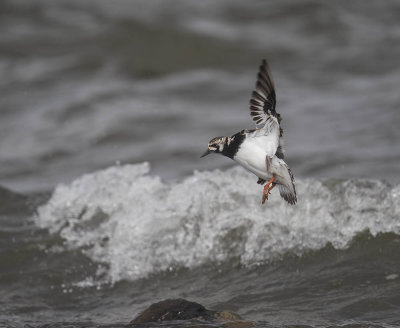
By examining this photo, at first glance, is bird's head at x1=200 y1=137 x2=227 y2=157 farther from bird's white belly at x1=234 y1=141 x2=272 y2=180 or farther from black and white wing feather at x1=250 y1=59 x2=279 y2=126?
black and white wing feather at x1=250 y1=59 x2=279 y2=126

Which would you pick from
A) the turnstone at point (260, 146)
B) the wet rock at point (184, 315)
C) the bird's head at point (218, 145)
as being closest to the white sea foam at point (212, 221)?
the wet rock at point (184, 315)

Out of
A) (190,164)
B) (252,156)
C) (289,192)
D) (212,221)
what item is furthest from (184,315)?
(190,164)

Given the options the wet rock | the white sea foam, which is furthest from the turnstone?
the white sea foam

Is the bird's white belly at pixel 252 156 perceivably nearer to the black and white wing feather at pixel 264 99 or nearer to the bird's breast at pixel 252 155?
the bird's breast at pixel 252 155

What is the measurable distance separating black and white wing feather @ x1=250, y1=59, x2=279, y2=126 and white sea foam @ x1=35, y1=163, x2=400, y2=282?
1.87 metres

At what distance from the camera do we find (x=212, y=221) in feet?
19.3

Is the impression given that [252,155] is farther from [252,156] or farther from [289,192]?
[289,192]

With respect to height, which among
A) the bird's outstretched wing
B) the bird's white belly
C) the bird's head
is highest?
the bird's outstretched wing

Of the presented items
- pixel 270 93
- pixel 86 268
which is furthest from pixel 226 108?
pixel 270 93

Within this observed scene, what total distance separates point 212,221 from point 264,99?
237 centimetres

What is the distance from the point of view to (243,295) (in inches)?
192

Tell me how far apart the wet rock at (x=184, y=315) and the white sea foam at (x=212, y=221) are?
122cm

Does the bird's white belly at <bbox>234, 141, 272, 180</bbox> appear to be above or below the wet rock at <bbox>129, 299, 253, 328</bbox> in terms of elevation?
above

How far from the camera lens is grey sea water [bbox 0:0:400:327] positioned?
200 inches
